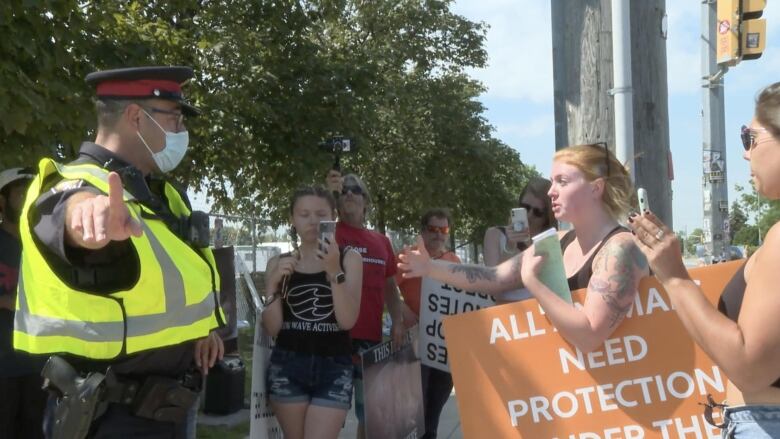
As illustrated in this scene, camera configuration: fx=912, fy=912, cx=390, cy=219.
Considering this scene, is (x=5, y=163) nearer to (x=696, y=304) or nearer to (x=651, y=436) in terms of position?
(x=651, y=436)

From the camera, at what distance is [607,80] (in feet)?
16.3

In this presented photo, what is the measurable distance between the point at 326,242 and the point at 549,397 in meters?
1.69

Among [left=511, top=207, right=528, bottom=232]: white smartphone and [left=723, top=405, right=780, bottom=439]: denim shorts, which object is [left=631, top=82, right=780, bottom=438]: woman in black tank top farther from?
[left=511, top=207, right=528, bottom=232]: white smartphone

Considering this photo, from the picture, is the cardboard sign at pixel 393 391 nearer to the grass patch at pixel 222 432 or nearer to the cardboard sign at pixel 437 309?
the cardboard sign at pixel 437 309

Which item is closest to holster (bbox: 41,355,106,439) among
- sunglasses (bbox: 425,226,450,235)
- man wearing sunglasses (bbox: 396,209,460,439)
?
man wearing sunglasses (bbox: 396,209,460,439)

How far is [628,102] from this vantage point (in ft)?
15.9

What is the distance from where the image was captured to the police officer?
269 cm

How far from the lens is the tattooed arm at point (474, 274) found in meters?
4.11

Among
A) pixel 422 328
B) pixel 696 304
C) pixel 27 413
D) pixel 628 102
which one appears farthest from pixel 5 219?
pixel 696 304

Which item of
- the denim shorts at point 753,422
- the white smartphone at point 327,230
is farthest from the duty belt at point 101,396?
the white smartphone at point 327,230

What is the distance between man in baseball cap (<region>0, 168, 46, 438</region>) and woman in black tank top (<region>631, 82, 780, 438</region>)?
3.40 meters

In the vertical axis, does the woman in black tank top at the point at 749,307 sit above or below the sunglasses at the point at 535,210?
below

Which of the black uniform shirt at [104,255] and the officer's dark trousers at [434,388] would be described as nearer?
the black uniform shirt at [104,255]

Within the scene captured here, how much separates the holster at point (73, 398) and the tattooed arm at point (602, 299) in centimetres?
165
